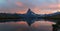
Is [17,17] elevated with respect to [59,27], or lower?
elevated

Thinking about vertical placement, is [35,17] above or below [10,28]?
above

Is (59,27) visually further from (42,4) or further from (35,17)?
(42,4)

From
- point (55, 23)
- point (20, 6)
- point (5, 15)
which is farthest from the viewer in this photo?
point (20, 6)

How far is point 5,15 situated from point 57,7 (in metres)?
0.81

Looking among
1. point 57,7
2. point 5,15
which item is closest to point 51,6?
point 57,7

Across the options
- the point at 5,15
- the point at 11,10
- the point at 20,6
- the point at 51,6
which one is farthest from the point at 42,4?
the point at 5,15

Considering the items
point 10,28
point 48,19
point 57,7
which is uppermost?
point 57,7

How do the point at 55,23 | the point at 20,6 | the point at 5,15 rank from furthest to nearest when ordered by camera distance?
the point at 20,6 → the point at 55,23 → the point at 5,15

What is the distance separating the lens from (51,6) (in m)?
2.19

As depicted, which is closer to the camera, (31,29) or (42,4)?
(31,29)

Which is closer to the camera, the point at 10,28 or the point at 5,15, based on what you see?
the point at 5,15

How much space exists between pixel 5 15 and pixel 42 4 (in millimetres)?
644

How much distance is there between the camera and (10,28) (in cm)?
225

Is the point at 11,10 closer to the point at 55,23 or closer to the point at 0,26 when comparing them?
the point at 0,26
